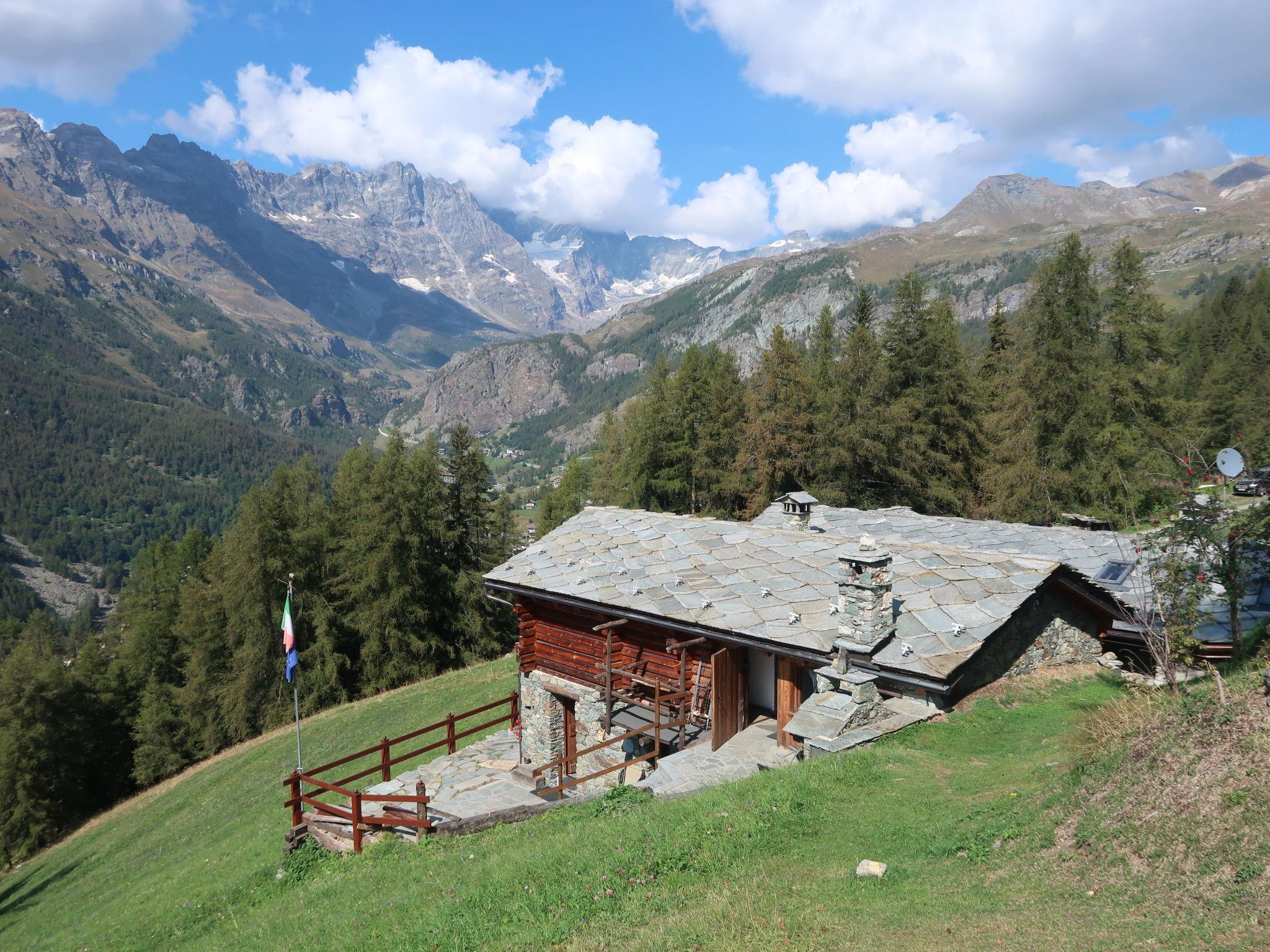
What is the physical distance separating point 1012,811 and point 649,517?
592 inches

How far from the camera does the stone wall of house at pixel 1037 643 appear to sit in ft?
45.2

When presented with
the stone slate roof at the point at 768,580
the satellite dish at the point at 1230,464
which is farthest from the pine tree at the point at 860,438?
the satellite dish at the point at 1230,464

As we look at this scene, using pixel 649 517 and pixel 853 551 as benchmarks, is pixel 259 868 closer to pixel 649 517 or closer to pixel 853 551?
pixel 649 517

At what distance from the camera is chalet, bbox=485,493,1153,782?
1304 cm

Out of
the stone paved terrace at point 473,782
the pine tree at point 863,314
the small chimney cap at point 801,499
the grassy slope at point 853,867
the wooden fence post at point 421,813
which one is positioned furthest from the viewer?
the pine tree at point 863,314

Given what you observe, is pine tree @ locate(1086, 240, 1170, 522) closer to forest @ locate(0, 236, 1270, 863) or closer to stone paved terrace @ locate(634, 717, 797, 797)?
forest @ locate(0, 236, 1270, 863)

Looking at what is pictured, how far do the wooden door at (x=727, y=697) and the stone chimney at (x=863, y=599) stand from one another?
10.4 feet

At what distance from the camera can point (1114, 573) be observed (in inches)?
662

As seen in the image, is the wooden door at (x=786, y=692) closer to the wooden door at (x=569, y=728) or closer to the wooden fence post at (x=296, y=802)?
the wooden door at (x=569, y=728)

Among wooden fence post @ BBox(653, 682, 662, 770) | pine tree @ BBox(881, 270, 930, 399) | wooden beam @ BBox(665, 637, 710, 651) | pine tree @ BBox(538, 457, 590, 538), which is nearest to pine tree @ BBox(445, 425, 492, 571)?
pine tree @ BBox(538, 457, 590, 538)

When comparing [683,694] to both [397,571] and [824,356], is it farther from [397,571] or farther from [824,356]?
[824,356]

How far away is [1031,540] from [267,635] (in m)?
40.4

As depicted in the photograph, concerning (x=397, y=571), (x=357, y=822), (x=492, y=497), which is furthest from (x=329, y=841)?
(x=492, y=497)

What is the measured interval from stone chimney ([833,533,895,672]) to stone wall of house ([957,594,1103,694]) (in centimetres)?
193
